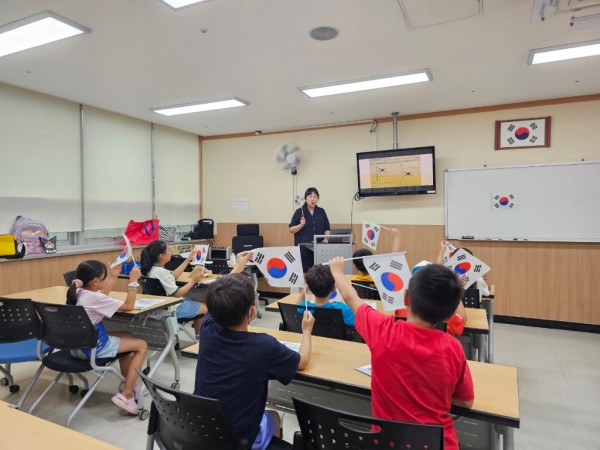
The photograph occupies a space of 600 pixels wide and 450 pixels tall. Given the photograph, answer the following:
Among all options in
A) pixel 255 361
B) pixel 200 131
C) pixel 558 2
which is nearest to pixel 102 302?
pixel 255 361

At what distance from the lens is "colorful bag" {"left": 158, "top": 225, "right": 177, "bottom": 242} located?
6.12 meters

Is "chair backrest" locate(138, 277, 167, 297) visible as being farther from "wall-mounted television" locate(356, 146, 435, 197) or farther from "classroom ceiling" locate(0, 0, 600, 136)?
"wall-mounted television" locate(356, 146, 435, 197)

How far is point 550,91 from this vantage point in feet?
14.5

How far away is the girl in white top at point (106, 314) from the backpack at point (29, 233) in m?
2.06

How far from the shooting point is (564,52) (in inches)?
130

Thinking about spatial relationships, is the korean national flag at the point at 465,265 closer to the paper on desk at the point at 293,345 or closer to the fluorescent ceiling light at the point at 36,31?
the paper on desk at the point at 293,345

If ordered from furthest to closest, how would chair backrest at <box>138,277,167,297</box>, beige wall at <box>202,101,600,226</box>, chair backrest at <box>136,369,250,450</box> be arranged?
beige wall at <box>202,101,600,226</box> < chair backrest at <box>138,277,167,297</box> < chair backrest at <box>136,369,250,450</box>

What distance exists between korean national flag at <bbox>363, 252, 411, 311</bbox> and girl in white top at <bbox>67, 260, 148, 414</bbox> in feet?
5.57

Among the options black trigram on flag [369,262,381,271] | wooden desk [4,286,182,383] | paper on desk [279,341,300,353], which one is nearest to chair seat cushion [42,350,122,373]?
wooden desk [4,286,182,383]

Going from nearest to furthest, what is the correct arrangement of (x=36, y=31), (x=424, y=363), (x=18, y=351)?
(x=424, y=363) → (x=18, y=351) → (x=36, y=31)

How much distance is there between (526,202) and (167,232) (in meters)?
5.28

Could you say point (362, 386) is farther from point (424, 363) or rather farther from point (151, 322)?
point (151, 322)

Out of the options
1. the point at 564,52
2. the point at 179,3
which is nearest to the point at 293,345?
the point at 179,3

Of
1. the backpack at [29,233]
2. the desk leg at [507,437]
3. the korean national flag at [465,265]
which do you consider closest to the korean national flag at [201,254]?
the backpack at [29,233]
